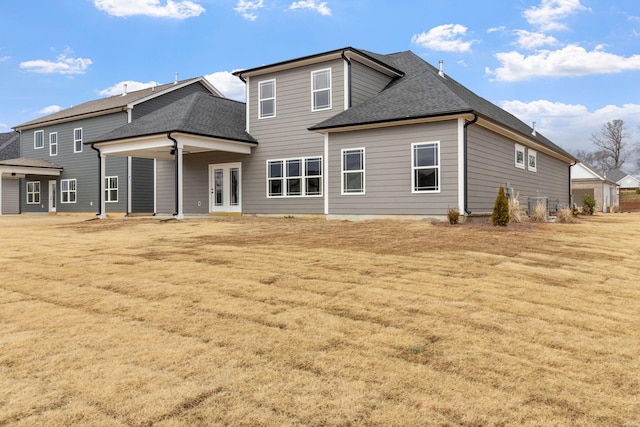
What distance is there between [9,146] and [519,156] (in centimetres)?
3702

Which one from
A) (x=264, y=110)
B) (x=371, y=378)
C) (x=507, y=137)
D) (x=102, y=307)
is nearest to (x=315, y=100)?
(x=264, y=110)

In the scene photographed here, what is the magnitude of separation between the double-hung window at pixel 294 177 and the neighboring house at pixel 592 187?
2870 cm

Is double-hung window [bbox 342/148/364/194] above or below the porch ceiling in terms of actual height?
below

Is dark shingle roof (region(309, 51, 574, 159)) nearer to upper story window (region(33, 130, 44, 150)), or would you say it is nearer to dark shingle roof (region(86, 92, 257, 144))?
dark shingle roof (region(86, 92, 257, 144))

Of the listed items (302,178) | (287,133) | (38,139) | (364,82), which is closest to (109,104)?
(38,139)

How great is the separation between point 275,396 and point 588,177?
4260cm

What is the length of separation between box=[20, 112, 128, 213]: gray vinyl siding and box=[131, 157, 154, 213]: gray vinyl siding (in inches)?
19.3

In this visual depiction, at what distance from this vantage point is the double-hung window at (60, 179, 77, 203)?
2625 centimetres

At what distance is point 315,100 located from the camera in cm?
1692

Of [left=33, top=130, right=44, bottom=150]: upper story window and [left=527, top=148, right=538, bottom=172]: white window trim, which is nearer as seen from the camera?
[left=527, top=148, right=538, bottom=172]: white window trim

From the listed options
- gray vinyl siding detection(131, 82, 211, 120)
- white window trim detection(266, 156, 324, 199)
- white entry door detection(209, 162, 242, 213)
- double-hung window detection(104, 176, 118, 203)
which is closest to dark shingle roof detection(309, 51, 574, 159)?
white window trim detection(266, 156, 324, 199)

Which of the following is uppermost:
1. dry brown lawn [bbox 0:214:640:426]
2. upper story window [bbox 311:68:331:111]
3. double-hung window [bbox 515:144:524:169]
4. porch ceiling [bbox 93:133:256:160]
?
upper story window [bbox 311:68:331:111]

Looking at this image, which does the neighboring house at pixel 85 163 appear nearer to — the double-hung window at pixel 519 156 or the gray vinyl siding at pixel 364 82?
the gray vinyl siding at pixel 364 82

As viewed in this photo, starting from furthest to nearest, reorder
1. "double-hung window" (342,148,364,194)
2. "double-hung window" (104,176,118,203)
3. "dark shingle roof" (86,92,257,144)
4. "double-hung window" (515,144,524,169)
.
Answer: "double-hung window" (104,176,118,203)
"double-hung window" (515,144,524,169)
"dark shingle roof" (86,92,257,144)
"double-hung window" (342,148,364,194)
